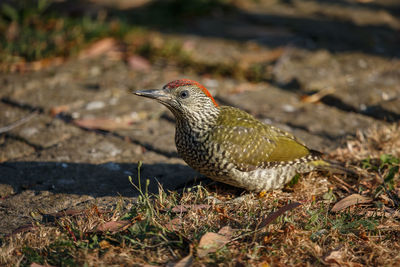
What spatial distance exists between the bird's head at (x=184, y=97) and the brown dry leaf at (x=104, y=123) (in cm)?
125

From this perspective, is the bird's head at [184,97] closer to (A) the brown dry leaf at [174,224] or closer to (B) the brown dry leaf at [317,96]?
(A) the brown dry leaf at [174,224]

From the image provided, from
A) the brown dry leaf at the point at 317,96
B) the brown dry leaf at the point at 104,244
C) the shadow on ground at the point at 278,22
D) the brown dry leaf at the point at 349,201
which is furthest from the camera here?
the shadow on ground at the point at 278,22

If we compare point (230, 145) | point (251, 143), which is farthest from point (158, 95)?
point (251, 143)

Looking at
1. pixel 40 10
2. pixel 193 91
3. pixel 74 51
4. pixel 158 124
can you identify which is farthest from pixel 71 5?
pixel 193 91

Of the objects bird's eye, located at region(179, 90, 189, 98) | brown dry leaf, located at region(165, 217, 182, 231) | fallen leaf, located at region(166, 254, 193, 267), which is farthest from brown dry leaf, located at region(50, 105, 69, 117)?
fallen leaf, located at region(166, 254, 193, 267)

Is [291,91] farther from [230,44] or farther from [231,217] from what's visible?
[231,217]

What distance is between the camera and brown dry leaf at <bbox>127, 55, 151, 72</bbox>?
6.20m

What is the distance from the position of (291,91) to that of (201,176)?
2.29 meters

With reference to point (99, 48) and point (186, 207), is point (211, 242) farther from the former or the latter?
point (99, 48)

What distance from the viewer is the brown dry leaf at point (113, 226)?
2.80 metres

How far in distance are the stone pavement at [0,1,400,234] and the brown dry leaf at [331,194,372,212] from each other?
3.14 feet

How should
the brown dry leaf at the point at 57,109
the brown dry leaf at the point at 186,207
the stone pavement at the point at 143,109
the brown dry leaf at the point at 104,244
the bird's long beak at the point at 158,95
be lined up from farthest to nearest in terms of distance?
1. the brown dry leaf at the point at 57,109
2. the stone pavement at the point at 143,109
3. the bird's long beak at the point at 158,95
4. the brown dry leaf at the point at 186,207
5. the brown dry leaf at the point at 104,244

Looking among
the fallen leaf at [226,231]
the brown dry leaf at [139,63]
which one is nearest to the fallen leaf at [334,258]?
the fallen leaf at [226,231]

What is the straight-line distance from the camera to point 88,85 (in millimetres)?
5730
